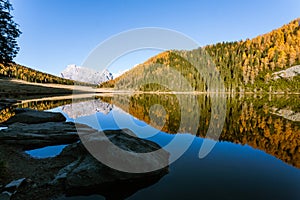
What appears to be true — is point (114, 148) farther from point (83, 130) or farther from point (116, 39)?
point (116, 39)

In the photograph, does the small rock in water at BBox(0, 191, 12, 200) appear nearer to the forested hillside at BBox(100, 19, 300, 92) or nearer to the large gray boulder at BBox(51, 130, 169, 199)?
the large gray boulder at BBox(51, 130, 169, 199)

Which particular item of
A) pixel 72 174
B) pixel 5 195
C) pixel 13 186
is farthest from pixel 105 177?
pixel 5 195

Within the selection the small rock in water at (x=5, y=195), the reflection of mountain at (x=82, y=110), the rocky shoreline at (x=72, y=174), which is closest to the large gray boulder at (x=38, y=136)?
the rocky shoreline at (x=72, y=174)

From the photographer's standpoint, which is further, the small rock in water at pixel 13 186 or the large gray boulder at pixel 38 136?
the large gray boulder at pixel 38 136

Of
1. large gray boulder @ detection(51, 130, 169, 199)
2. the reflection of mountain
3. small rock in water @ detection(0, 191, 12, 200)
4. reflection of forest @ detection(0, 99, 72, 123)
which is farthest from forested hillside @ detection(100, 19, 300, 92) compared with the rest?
small rock in water @ detection(0, 191, 12, 200)

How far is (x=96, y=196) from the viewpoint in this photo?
8.24 metres

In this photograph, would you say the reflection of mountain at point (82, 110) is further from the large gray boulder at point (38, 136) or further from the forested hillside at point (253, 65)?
the forested hillside at point (253, 65)

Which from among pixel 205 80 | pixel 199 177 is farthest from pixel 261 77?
pixel 199 177

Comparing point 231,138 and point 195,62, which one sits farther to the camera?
point 195,62

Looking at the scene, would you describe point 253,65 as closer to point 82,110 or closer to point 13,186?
point 82,110

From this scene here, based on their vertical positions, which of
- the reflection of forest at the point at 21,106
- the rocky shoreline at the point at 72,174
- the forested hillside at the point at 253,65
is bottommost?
the rocky shoreline at the point at 72,174

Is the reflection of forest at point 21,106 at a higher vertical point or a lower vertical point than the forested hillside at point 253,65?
lower

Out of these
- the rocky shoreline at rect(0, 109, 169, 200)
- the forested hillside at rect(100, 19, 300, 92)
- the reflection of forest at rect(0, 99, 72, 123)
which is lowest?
the rocky shoreline at rect(0, 109, 169, 200)

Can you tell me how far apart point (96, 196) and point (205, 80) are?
170956 millimetres
